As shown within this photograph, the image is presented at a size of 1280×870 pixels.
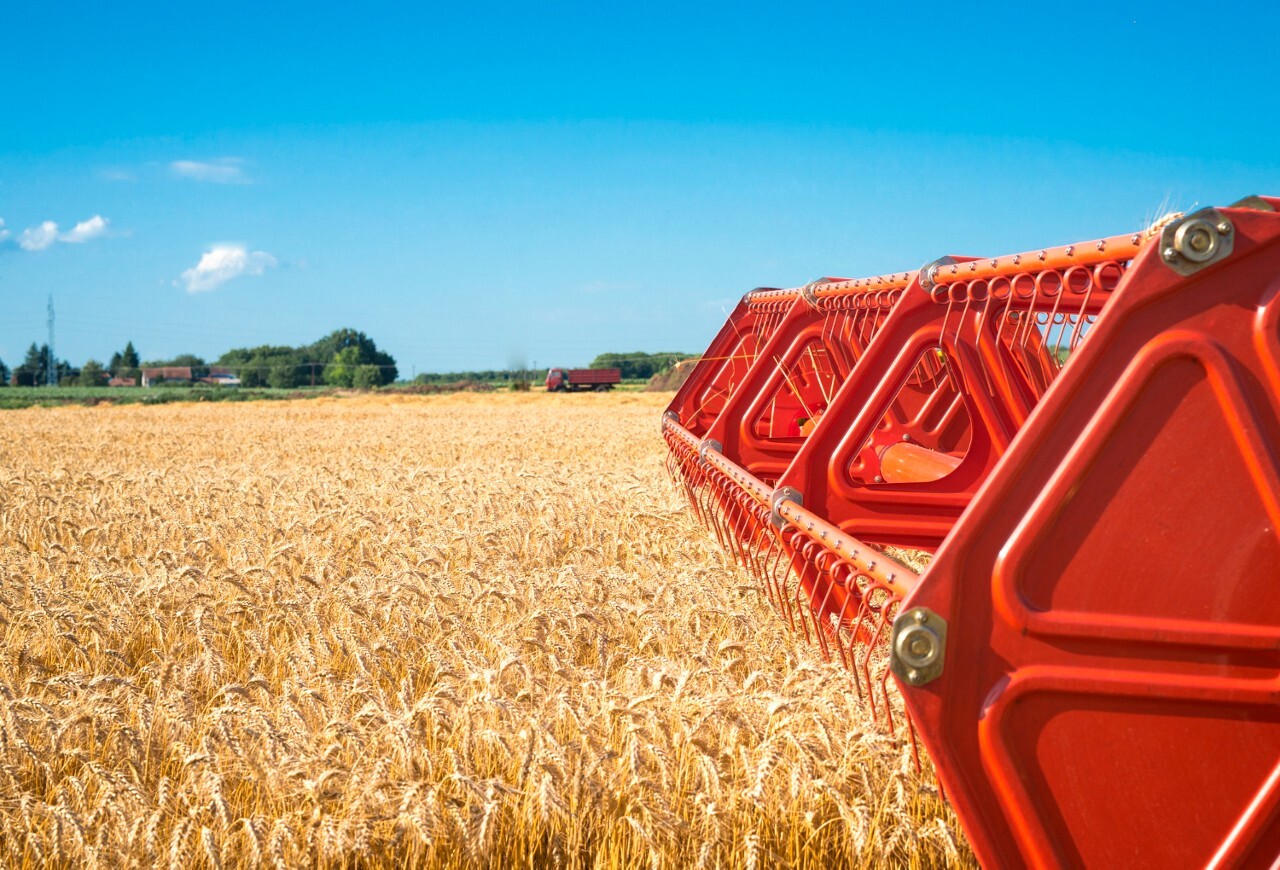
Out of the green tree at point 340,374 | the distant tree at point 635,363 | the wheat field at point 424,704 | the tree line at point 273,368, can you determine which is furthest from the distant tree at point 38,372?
the wheat field at point 424,704

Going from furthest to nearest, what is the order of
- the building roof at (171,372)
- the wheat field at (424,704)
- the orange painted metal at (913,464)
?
the building roof at (171,372), the orange painted metal at (913,464), the wheat field at (424,704)

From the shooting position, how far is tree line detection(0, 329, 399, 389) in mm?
64750

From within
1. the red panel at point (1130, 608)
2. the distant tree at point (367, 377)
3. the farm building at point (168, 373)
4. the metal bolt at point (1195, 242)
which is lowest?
the red panel at point (1130, 608)

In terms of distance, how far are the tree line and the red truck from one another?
15.7 m

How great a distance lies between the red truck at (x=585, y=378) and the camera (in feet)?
165

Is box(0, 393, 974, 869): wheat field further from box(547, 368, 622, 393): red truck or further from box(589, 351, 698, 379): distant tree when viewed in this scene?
box(589, 351, 698, 379): distant tree

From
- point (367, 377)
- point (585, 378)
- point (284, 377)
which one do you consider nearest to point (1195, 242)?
point (585, 378)

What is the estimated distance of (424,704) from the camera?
276 centimetres

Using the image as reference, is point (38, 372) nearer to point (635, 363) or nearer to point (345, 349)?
point (345, 349)

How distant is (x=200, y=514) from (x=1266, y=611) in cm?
663

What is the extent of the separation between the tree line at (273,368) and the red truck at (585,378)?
51.6 feet

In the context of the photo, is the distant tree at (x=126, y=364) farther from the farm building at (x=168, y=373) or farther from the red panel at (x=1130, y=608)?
the red panel at (x=1130, y=608)

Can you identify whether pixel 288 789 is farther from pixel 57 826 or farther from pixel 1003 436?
pixel 1003 436

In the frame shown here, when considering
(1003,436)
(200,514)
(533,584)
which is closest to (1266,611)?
(1003,436)
